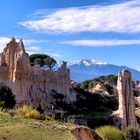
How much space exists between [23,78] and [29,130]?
54.7m

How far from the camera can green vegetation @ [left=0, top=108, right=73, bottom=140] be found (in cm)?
1840

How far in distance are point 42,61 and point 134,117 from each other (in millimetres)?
51773

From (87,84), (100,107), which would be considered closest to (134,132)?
(100,107)

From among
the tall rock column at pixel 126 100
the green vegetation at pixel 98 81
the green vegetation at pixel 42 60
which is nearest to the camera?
the tall rock column at pixel 126 100

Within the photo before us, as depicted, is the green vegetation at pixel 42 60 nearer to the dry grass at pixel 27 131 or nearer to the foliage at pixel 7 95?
the foliage at pixel 7 95

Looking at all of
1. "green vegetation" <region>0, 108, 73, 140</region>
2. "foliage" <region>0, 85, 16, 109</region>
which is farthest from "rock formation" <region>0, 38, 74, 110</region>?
"green vegetation" <region>0, 108, 73, 140</region>

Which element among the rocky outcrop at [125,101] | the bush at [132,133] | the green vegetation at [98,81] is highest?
the green vegetation at [98,81]

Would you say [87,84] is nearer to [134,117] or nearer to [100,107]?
[100,107]

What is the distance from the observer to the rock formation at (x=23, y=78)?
233 ft

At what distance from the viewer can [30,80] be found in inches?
2977

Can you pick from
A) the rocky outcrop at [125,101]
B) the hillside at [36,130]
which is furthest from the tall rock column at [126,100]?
the hillside at [36,130]

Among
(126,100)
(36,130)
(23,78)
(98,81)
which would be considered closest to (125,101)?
(126,100)

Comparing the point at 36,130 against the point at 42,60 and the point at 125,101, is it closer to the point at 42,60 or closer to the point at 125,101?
the point at 125,101

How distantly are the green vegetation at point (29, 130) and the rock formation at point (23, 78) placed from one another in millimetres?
45825
